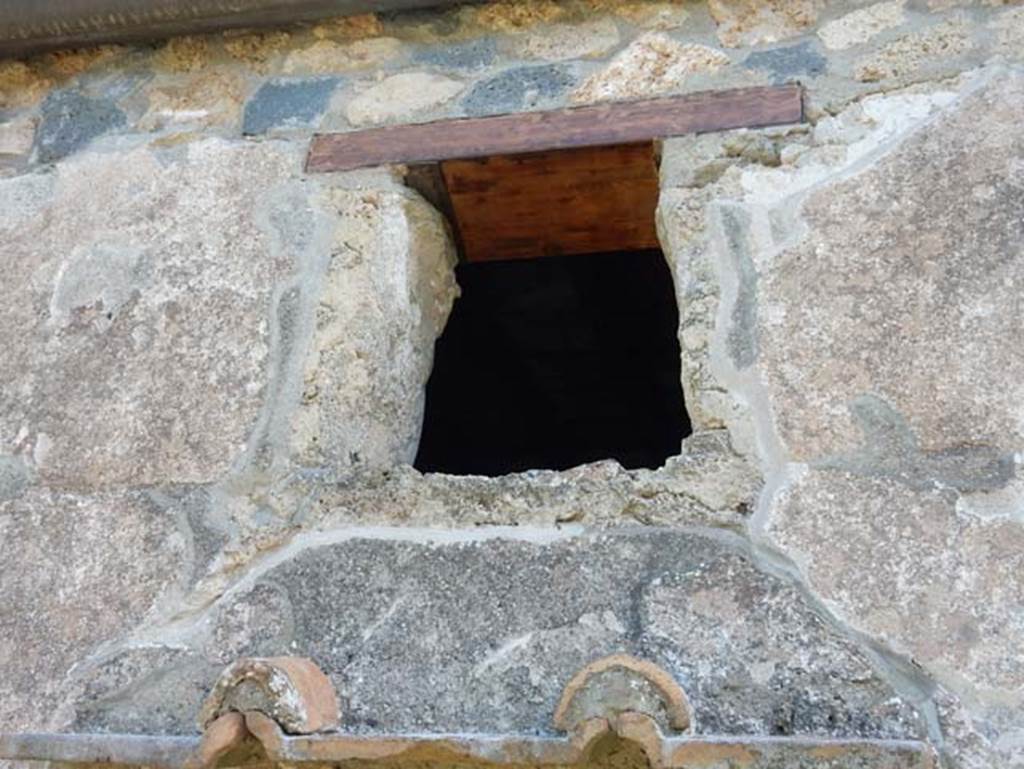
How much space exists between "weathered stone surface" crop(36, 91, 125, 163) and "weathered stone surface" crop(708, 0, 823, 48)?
45.5 inches

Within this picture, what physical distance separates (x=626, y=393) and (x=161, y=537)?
7.46ft

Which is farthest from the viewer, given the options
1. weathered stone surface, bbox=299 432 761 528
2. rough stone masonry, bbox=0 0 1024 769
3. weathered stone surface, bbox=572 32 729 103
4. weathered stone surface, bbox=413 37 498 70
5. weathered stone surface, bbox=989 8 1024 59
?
weathered stone surface, bbox=413 37 498 70

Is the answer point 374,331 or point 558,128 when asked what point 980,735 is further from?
point 558,128

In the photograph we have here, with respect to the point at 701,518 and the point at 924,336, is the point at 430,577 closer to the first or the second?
the point at 701,518

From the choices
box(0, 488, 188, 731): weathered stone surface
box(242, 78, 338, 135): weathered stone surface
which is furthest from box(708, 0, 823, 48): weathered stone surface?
box(0, 488, 188, 731): weathered stone surface

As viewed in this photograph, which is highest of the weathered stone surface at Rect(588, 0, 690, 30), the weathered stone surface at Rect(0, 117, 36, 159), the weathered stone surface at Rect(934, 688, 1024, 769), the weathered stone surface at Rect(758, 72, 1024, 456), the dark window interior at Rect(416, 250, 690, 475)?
the weathered stone surface at Rect(588, 0, 690, 30)

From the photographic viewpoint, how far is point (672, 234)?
2.08m

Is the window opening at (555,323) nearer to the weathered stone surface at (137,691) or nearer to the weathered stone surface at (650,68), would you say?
the weathered stone surface at (650,68)

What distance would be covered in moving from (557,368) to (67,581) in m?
2.09

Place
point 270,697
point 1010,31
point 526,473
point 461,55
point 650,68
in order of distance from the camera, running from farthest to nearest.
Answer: point 461,55
point 650,68
point 1010,31
point 526,473
point 270,697

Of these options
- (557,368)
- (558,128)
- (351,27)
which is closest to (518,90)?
(558,128)

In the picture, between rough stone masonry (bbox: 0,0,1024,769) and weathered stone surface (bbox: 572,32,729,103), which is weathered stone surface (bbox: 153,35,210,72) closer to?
rough stone masonry (bbox: 0,0,1024,769)

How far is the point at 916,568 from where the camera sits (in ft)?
5.44

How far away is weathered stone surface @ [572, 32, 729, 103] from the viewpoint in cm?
227
